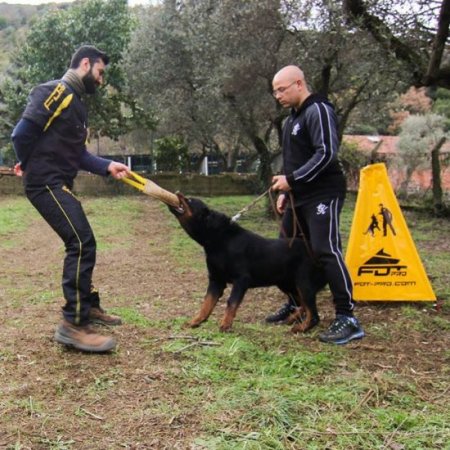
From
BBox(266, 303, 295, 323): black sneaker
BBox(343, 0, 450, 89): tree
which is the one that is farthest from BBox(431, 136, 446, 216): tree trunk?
BBox(266, 303, 295, 323): black sneaker

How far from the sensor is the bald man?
4266 millimetres

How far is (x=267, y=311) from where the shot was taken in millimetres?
5539

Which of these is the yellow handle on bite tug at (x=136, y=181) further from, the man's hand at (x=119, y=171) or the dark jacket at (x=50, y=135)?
the dark jacket at (x=50, y=135)

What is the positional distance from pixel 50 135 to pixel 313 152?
199cm

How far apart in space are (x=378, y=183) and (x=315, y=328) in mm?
1709

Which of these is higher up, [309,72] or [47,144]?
[309,72]

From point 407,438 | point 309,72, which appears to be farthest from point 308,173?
point 309,72

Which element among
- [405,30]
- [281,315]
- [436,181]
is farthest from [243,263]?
[436,181]

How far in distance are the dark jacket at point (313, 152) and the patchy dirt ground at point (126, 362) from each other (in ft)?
3.83

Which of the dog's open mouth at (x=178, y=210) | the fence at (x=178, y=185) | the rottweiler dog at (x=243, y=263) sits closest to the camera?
the dog's open mouth at (x=178, y=210)

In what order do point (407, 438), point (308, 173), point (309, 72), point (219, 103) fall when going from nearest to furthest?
point (407, 438)
point (308, 173)
point (309, 72)
point (219, 103)

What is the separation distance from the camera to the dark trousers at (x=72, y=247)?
3.92 m

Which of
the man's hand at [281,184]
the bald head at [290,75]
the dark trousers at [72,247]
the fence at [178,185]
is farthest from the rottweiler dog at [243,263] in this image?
the fence at [178,185]

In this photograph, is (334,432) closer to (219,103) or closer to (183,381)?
(183,381)
